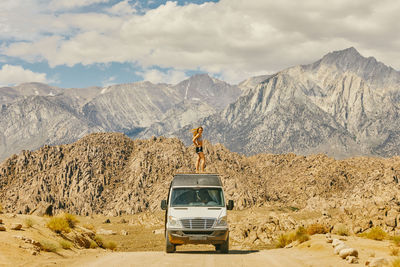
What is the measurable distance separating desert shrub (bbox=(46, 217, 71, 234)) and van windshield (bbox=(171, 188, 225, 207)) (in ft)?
27.0

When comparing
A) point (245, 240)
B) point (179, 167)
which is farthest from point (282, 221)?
point (179, 167)

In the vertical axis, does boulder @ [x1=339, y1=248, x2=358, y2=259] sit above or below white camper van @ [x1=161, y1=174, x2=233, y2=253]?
below

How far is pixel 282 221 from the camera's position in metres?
61.4

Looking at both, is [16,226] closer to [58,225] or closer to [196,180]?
[58,225]

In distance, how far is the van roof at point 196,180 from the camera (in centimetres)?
1961

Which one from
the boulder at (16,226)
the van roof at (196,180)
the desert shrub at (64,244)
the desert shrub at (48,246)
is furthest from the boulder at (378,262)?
the boulder at (16,226)

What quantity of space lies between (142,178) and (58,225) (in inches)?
4184

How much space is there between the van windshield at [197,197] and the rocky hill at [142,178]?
9275 cm

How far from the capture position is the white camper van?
18.3m

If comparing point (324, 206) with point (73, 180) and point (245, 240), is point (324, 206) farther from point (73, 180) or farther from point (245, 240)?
point (73, 180)

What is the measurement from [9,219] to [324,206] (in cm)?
10429

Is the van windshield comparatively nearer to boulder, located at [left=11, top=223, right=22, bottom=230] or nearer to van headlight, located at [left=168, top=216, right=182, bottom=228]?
van headlight, located at [left=168, top=216, right=182, bottom=228]

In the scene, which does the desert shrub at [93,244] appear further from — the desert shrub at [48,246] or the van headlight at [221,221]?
the van headlight at [221,221]

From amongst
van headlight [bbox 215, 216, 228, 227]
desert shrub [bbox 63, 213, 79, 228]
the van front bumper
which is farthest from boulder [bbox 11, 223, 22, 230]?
van headlight [bbox 215, 216, 228, 227]
